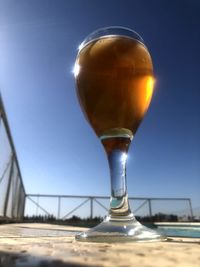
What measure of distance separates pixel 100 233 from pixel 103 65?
41 cm

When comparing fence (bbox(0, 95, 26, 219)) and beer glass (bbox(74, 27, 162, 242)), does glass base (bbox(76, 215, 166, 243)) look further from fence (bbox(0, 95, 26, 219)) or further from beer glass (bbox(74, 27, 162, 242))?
fence (bbox(0, 95, 26, 219))

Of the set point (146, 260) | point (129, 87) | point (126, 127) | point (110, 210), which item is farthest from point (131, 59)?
point (146, 260)

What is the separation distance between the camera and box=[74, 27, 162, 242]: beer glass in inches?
30.8

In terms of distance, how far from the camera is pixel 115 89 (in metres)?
0.78

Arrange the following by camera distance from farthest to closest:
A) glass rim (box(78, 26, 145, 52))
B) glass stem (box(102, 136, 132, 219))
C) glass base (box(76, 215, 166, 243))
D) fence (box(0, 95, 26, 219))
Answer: fence (box(0, 95, 26, 219))
glass rim (box(78, 26, 145, 52))
glass stem (box(102, 136, 132, 219))
glass base (box(76, 215, 166, 243))

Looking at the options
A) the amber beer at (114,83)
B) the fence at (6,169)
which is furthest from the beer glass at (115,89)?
the fence at (6,169)

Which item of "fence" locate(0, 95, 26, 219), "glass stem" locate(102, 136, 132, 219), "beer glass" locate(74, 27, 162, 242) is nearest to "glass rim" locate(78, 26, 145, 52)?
"beer glass" locate(74, 27, 162, 242)

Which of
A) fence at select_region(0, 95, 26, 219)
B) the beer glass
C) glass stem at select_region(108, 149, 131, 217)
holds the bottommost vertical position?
glass stem at select_region(108, 149, 131, 217)

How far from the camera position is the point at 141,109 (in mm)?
845

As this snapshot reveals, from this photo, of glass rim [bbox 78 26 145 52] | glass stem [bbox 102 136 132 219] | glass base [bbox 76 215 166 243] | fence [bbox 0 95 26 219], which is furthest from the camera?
fence [bbox 0 95 26 219]

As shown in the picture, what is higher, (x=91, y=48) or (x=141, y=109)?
(x=91, y=48)

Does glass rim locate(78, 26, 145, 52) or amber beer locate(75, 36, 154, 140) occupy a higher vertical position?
glass rim locate(78, 26, 145, 52)

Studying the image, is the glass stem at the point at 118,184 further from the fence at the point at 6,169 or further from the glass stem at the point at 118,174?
the fence at the point at 6,169

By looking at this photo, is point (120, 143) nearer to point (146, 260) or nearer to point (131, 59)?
point (131, 59)
